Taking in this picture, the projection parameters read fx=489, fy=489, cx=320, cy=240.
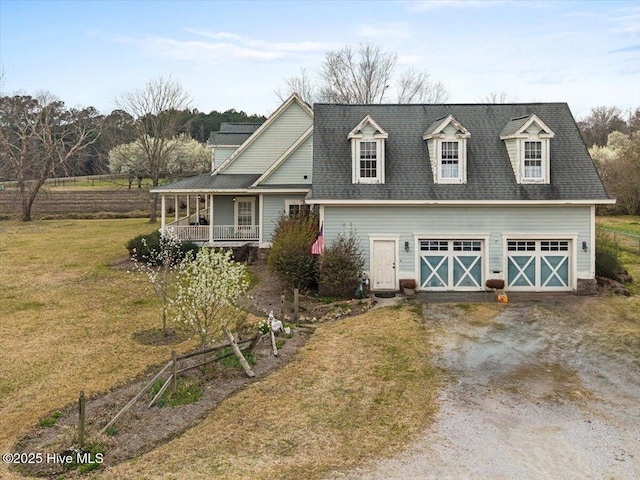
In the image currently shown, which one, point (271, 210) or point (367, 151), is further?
point (271, 210)

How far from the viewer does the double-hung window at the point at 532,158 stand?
61.3 ft

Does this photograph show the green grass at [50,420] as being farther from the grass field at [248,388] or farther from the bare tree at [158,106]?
the bare tree at [158,106]

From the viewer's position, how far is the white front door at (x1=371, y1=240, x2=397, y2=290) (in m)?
18.3

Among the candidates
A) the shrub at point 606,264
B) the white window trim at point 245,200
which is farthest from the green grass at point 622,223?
the white window trim at point 245,200

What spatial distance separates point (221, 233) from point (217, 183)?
8.64 ft

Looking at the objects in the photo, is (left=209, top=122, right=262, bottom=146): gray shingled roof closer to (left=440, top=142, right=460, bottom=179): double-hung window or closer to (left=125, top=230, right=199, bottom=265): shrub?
(left=125, top=230, right=199, bottom=265): shrub

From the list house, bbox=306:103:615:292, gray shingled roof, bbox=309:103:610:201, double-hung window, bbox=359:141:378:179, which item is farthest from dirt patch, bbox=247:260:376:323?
double-hung window, bbox=359:141:378:179

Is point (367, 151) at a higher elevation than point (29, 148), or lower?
lower

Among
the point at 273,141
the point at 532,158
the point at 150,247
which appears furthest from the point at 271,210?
the point at 532,158

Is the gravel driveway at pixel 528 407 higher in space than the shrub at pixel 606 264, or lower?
lower

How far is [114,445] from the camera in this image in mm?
7719

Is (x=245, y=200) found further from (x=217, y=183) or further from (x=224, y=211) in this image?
(x=217, y=183)

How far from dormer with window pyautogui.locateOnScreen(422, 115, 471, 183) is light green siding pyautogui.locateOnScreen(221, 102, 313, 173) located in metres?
9.67

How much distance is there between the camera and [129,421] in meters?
8.52
